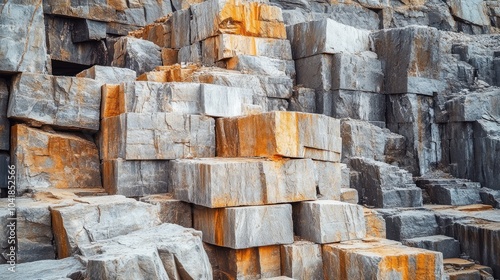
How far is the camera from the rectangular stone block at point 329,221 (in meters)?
6.77

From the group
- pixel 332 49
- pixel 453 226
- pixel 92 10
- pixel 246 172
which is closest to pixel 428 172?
pixel 453 226

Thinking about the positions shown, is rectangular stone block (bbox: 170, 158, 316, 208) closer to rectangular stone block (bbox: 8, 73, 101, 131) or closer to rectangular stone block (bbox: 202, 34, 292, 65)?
rectangular stone block (bbox: 8, 73, 101, 131)

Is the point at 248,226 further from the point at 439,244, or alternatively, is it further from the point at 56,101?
the point at 439,244

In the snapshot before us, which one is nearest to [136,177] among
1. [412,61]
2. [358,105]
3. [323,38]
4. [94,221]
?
[94,221]

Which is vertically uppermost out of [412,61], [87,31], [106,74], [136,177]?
[87,31]

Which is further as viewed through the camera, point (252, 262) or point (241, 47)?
point (241, 47)

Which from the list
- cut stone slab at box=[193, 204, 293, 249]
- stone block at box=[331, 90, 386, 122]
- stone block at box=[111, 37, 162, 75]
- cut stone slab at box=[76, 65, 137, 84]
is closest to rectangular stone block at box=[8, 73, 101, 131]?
cut stone slab at box=[76, 65, 137, 84]

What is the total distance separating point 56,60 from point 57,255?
12.4m

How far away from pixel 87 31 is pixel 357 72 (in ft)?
30.6

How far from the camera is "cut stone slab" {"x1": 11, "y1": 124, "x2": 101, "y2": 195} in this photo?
Answer: 778 cm

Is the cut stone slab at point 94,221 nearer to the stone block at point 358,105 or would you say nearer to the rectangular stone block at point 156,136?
the rectangular stone block at point 156,136

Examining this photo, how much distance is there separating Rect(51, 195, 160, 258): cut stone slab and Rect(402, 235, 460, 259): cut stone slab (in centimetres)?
521

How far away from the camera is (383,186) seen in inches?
418

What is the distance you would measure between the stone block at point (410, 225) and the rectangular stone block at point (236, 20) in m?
4.93
